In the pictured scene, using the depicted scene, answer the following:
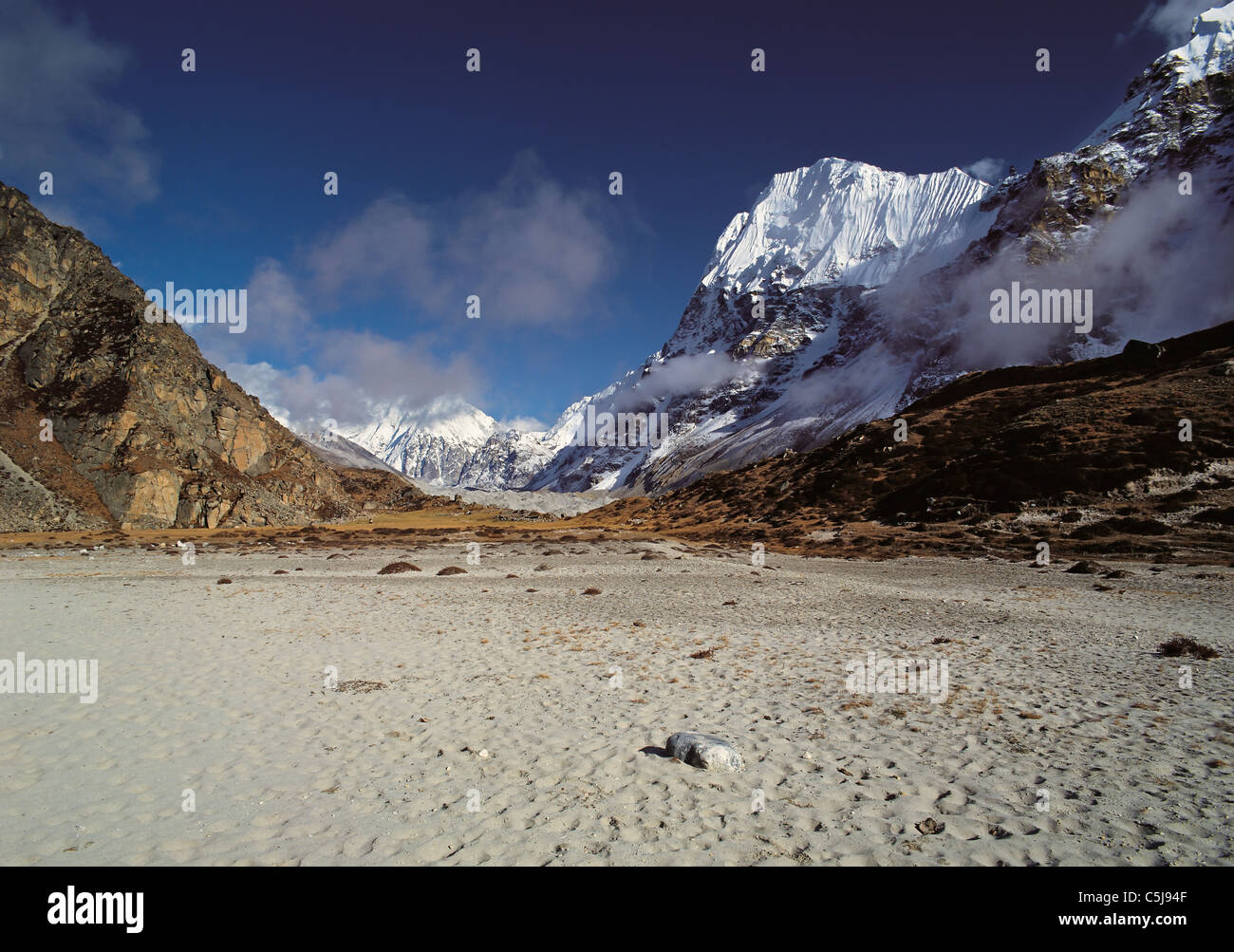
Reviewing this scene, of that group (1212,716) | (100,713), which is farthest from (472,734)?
(1212,716)

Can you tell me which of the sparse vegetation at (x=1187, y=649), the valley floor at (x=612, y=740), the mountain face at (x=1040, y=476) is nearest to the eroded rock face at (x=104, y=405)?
the mountain face at (x=1040, y=476)

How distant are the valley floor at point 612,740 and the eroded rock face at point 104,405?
7210cm

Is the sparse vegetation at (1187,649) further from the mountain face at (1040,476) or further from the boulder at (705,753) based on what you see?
the mountain face at (1040,476)

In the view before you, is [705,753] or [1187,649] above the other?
[705,753]

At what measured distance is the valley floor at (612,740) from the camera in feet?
18.8

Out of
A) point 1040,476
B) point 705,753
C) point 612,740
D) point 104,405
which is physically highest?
point 104,405

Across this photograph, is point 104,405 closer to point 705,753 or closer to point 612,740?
point 612,740

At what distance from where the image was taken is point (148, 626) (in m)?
17.4

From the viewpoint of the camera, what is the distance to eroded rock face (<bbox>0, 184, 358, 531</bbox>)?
7344cm

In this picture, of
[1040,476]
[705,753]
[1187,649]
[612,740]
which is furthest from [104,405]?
[1040,476]

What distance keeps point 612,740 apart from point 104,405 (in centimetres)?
10147

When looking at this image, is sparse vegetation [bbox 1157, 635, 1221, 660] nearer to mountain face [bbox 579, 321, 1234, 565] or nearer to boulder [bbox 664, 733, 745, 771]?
boulder [bbox 664, 733, 745, 771]

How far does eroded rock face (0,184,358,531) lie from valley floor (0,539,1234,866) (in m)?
72.1

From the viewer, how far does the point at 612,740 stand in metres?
8.47
